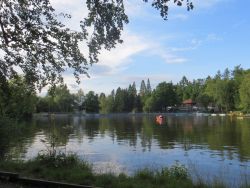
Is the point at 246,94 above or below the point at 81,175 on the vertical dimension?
above

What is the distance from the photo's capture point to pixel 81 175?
14.5 metres

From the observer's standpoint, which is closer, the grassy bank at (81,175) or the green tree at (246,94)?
the grassy bank at (81,175)

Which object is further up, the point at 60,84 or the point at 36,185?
the point at 60,84

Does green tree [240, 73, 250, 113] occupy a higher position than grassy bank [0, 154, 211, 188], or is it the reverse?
green tree [240, 73, 250, 113]

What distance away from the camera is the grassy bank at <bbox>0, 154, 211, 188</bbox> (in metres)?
13.7

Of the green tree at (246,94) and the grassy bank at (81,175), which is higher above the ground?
the green tree at (246,94)

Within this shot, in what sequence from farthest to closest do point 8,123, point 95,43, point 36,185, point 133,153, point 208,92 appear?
point 208,92
point 133,153
point 8,123
point 36,185
point 95,43

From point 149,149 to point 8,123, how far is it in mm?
18110

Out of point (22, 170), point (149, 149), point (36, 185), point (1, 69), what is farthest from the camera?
point (149, 149)

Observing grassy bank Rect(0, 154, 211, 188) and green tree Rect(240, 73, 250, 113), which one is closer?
grassy bank Rect(0, 154, 211, 188)

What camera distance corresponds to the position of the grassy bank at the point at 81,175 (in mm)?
13672

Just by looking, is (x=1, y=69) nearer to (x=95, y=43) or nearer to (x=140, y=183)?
(x=95, y=43)

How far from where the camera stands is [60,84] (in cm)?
1553

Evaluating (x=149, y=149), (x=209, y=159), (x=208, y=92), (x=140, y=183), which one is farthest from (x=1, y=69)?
(x=208, y=92)
